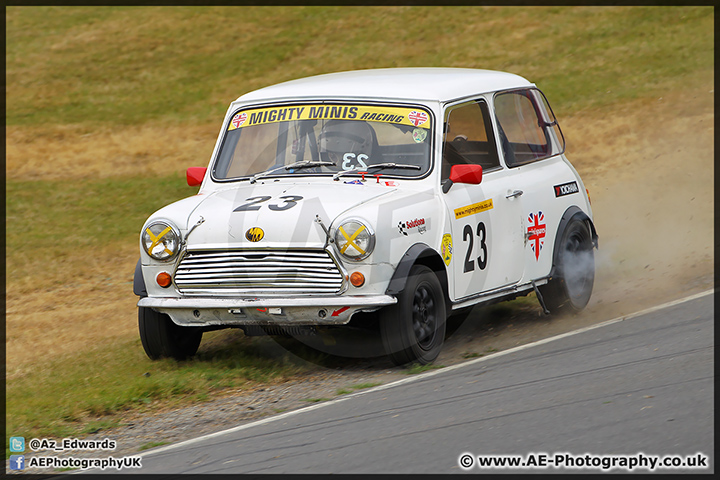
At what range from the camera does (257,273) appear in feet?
22.4

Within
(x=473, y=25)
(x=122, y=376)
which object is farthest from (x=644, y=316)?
(x=473, y=25)

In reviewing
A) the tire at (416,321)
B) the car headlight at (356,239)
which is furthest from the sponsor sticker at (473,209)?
the car headlight at (356,239)

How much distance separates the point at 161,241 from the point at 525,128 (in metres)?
Answer: 3.60

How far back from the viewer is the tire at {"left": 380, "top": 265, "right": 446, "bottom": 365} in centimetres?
679

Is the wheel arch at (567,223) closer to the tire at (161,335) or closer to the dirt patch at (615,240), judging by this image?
the dirt patch at (615,240)

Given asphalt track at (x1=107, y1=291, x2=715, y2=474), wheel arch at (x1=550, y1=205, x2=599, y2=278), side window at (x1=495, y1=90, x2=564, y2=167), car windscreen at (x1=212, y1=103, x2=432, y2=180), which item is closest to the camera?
asphalt track at (x1=107, y1=291, x2=715, y2=474)

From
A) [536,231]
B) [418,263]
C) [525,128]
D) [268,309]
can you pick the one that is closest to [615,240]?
[525,128]

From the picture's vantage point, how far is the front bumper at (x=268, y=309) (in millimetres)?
6658

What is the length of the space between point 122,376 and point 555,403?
11.0ft

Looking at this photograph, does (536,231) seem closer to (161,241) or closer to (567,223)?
(567,223)

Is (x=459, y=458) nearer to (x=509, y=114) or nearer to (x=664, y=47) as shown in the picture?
(x=509, y=114)

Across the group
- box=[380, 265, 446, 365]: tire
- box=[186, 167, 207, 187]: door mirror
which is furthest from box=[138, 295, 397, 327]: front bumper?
box=[186, 167, 207, 187]: door mirror

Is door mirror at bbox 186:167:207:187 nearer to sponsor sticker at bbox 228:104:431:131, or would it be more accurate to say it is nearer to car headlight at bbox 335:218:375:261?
sponsor sticker at bbox 228:104:431:131

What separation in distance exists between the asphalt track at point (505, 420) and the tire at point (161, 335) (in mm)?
1593
